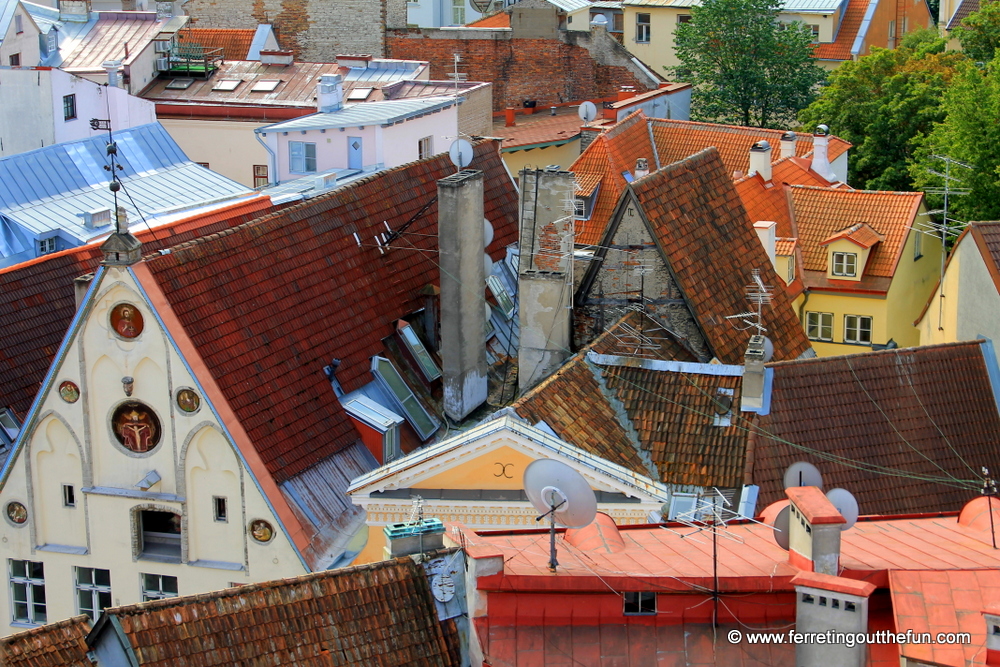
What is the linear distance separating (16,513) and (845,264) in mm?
29231

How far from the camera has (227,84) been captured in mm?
62062

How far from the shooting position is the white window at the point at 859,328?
1967 inches

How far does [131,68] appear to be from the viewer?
202 ft

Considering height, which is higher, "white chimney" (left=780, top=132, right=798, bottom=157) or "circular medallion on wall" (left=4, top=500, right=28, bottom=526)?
"white chimney" (left=780, top=132, right=798, bottom=157)

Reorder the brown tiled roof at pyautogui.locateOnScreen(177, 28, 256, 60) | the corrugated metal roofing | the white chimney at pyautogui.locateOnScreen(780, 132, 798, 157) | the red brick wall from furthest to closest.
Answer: the red brick wall
the brown tiled roof at pyautogui.locateOnScreen(177, 28, 256, 60)
the white chimney at pyautogui.locateOnScreen(780, 132, 798, 157)
the corrugated metal roofing

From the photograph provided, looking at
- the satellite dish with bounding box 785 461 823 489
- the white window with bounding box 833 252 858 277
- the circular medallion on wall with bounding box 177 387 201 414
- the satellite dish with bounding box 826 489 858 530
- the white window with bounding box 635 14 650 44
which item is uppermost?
the white window with bounding box 635 14 650 44

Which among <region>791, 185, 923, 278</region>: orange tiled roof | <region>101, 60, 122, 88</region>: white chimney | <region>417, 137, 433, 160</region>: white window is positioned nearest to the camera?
<region>791, 185, 923, 278</region>: orange tiled roof

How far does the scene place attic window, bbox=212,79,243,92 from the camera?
202ft

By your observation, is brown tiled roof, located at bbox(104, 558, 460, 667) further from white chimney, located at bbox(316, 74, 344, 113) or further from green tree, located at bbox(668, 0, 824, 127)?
green tree, located at bbox(668, 0, 824, 127)

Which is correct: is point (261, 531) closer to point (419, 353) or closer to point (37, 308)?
point (419, 353)

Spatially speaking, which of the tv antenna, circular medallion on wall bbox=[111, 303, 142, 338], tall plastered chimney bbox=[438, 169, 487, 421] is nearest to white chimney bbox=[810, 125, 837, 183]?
tall plastered chimney bbox=[438, 169, 487, 421]

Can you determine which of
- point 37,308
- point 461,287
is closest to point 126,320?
point 461,287

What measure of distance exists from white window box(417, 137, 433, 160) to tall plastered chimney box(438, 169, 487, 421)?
1967cm

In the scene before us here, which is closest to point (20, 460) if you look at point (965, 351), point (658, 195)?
point (658, 195)
